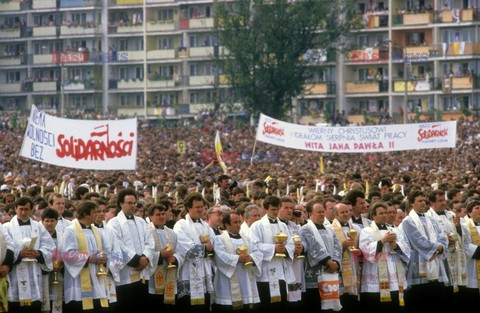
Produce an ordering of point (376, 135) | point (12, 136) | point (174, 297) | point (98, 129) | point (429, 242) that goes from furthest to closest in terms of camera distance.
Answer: point (12, 136) < point (376, 135) < point (98, 129) < point (429, 242) < point (174, 297)

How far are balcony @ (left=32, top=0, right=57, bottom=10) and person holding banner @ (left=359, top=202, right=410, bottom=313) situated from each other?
90377 millimetres

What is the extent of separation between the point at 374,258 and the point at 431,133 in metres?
24.4

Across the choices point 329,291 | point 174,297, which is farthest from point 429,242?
point 174,297

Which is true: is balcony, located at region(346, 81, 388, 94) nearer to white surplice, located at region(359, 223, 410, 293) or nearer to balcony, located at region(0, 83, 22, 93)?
balcony, located at region(0, 83, 22, 93)

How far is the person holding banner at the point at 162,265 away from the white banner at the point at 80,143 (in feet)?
45.2

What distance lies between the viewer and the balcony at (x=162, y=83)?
10738cm

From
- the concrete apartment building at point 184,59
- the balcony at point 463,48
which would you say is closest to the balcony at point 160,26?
the concrete apartment building at point 184,59

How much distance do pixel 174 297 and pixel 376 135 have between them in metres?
24.1

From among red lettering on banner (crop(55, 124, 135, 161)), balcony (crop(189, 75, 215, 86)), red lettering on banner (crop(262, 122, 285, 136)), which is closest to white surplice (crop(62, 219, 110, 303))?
red lettering on banner (crop(55, 124, 135, 161))

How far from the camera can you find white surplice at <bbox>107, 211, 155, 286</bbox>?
819 inches

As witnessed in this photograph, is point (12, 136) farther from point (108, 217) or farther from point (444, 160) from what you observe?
point (108, 217)

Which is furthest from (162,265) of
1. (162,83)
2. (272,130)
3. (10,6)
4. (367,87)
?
(10,6)

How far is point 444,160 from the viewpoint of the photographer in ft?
179

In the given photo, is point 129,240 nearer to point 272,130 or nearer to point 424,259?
point 424,259
